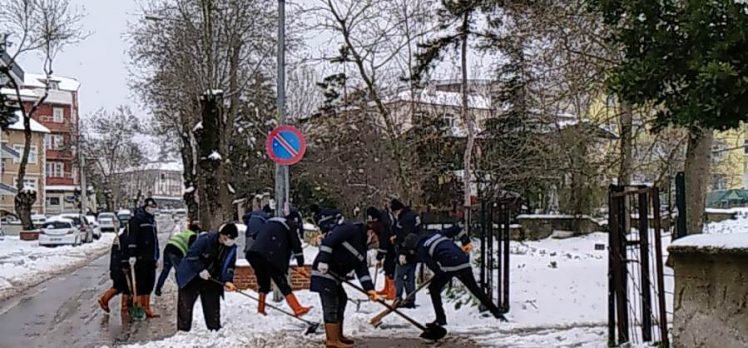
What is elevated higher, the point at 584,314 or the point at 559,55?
the point at 559,55

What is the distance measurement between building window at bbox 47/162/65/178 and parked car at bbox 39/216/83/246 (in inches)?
2058

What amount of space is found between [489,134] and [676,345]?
20714 mm

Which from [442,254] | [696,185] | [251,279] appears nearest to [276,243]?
[442,254]

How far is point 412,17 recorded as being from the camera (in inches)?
805

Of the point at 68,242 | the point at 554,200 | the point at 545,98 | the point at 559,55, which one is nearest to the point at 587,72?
the point at 559,55

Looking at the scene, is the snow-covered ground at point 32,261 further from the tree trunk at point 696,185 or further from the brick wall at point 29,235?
the tree trunk at point 696,185

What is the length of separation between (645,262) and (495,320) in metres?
3.97

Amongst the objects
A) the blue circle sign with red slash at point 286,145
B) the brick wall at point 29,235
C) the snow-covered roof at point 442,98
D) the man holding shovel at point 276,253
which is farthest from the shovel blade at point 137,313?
the brick wall at point 29,235

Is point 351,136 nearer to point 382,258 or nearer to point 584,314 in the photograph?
point 382,258

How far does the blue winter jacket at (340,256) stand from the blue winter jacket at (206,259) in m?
1.53

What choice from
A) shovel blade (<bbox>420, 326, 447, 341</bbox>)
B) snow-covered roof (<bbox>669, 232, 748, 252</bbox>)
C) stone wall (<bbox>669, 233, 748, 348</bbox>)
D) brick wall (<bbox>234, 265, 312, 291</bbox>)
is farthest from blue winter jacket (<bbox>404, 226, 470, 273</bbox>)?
brick wall (<bbox>234, 265, 312, 291</bbox>)

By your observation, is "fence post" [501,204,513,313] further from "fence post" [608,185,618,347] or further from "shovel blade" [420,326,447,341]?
"fence post" [608,185,618,347]

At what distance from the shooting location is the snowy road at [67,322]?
40.5 feet

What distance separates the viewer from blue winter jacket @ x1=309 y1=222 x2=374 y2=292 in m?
10.9
